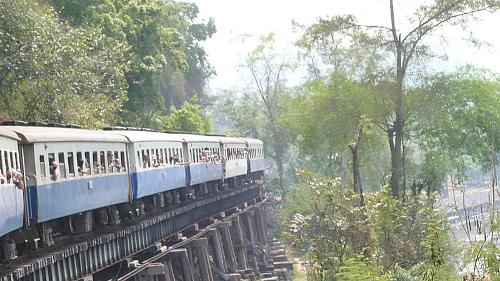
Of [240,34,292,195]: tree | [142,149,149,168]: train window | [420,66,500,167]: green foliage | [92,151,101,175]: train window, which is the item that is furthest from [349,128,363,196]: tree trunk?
[240,34,292,195]: tree

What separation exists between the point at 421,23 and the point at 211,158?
859cm

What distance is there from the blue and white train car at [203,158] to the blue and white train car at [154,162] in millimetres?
820

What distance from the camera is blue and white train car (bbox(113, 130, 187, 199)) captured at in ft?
71.8

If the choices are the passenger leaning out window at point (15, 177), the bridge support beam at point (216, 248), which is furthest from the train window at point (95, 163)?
the bridge support beam at point (216, 248)

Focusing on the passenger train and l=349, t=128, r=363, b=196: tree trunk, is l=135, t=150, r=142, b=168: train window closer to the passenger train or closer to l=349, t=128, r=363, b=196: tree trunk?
the passenger train

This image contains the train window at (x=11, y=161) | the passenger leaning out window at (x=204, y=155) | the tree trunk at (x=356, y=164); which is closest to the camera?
the train window at (x=11, y=161)

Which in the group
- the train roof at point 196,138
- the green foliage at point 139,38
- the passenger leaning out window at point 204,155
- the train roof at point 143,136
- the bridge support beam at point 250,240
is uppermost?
the green foliage at point 139,38

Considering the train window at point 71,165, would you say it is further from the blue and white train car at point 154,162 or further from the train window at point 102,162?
the blue and white train car at point 154,162

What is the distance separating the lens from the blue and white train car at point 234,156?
35.9 metres

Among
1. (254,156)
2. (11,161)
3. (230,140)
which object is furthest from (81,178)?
(254,156)

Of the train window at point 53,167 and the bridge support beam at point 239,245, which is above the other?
the train window at point 53,167

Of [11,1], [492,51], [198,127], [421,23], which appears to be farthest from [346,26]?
[198,127]

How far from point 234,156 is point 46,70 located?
38.2ft

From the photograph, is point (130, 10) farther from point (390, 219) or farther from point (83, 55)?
point (390, 219)
